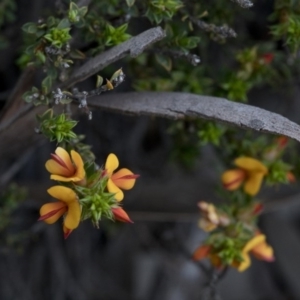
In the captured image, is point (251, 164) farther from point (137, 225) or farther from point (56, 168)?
point (137, 225)

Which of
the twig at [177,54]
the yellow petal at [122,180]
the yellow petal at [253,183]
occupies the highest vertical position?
the twig at [177,54]

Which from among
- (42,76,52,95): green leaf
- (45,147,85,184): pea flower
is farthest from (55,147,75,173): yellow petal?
(42,76,52,95): green leaf

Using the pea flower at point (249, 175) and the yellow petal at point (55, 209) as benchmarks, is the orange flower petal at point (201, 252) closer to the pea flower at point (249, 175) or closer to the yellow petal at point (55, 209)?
the pea flower at point (249, 175)

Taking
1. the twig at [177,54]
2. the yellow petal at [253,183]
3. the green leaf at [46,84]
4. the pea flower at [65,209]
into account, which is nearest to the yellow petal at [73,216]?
the pea flower at [65,209]

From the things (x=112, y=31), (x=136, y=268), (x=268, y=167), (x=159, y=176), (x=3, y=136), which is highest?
(x=112, y=31)

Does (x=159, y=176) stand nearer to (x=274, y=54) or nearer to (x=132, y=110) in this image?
(x=274, y=54)

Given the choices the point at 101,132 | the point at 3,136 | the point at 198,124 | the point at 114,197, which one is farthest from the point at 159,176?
the point at 114,197

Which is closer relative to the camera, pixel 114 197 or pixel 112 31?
pixel 114 197
